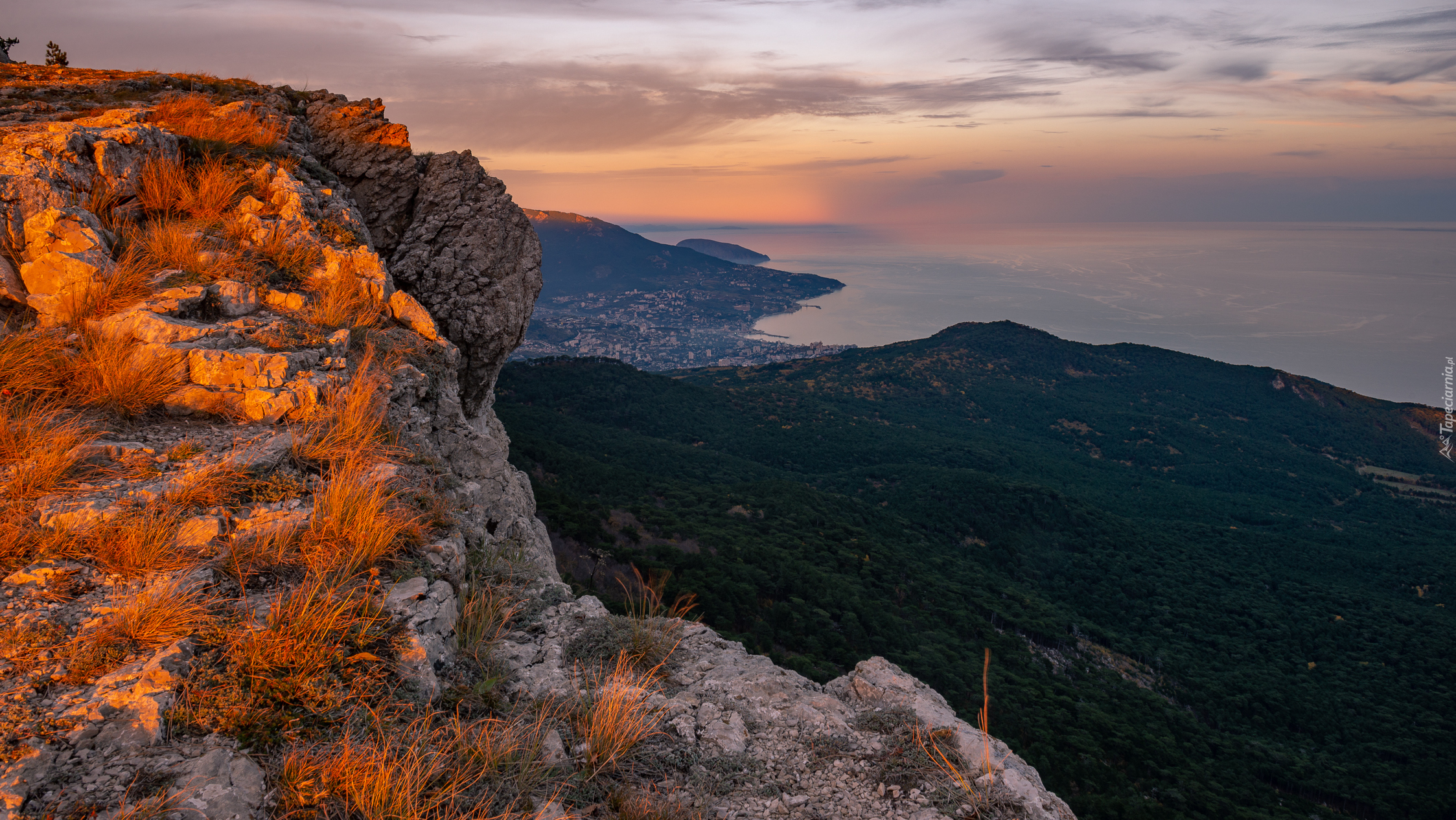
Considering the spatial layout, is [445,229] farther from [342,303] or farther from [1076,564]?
[1076,564]

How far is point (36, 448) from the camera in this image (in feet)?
11.7

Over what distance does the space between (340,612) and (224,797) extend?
1.00 meters

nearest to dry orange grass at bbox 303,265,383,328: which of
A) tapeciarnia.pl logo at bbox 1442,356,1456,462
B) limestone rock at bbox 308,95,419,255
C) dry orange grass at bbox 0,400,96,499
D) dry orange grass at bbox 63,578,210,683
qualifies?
dry orange grass at bbox 0,400,96,499

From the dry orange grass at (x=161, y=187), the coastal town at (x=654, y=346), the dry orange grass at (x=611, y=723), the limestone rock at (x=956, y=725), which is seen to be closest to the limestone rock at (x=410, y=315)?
the dry orange grass at (x=161, y=187)

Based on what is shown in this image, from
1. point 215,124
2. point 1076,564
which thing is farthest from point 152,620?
point 1076,564

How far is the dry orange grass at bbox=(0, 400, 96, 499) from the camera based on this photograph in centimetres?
340

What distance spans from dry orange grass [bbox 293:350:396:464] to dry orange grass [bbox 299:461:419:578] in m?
0.43

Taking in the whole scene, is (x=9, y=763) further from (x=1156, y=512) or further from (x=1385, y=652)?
(x=1156, y=512)

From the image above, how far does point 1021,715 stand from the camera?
21.5m

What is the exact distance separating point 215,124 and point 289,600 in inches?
344

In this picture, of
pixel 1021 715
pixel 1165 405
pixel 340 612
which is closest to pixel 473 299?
pixel 340 612

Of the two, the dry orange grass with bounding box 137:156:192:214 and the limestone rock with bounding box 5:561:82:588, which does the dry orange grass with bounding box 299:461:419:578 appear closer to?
the limestone rock with bounding box 5:561:82:588

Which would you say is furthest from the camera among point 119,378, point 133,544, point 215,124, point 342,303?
point 215,124

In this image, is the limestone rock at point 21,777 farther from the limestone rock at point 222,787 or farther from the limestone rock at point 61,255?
the limestone rock at point 61,255
